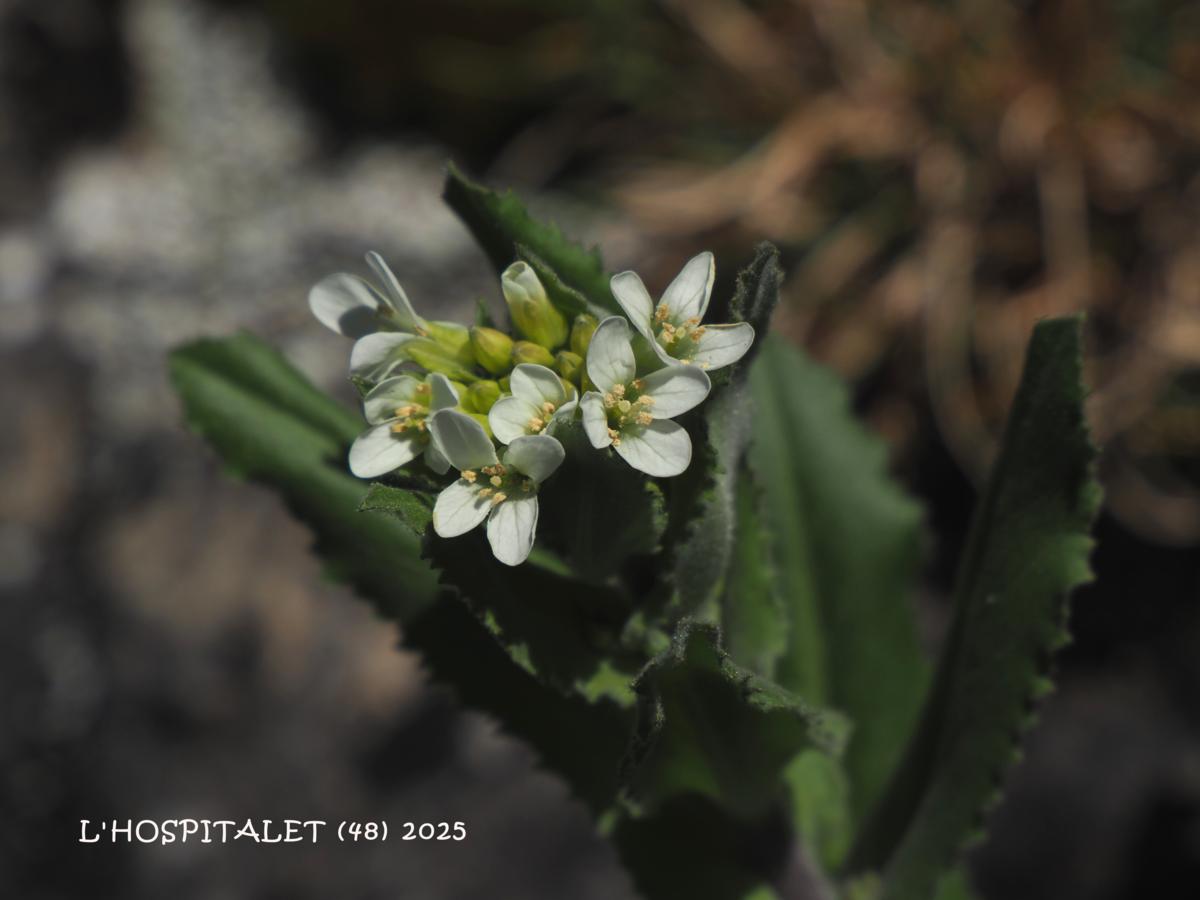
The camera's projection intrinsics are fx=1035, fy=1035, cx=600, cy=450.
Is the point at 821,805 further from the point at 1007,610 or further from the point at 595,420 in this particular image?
the point at 595,420

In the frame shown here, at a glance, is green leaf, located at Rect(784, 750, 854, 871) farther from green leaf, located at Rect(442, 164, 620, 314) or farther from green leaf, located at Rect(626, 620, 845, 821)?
green leaf, located at Rect(442, 164, 620, 314)

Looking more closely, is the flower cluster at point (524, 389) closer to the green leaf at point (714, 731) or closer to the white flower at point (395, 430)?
the white flower at point (395, 430)

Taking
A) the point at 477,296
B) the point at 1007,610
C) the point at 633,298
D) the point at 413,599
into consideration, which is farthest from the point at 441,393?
the point at 477,296

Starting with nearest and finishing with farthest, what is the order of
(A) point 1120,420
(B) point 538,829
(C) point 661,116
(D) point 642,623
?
(D) point 642,623 < (B) point 538,829 < (A) point 1120,420 < (C) point 661,116

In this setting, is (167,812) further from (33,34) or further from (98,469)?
(33,34)

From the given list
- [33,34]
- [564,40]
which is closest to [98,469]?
[33,34]

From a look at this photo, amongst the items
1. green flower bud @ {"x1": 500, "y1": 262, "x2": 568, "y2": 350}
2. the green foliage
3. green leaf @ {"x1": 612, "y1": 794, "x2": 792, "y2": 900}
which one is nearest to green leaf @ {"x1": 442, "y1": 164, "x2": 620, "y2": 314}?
the green foliage

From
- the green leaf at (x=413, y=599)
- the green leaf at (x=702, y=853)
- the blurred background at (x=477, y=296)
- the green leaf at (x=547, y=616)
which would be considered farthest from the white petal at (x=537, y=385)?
the blurred background at (x=477, y=296)
